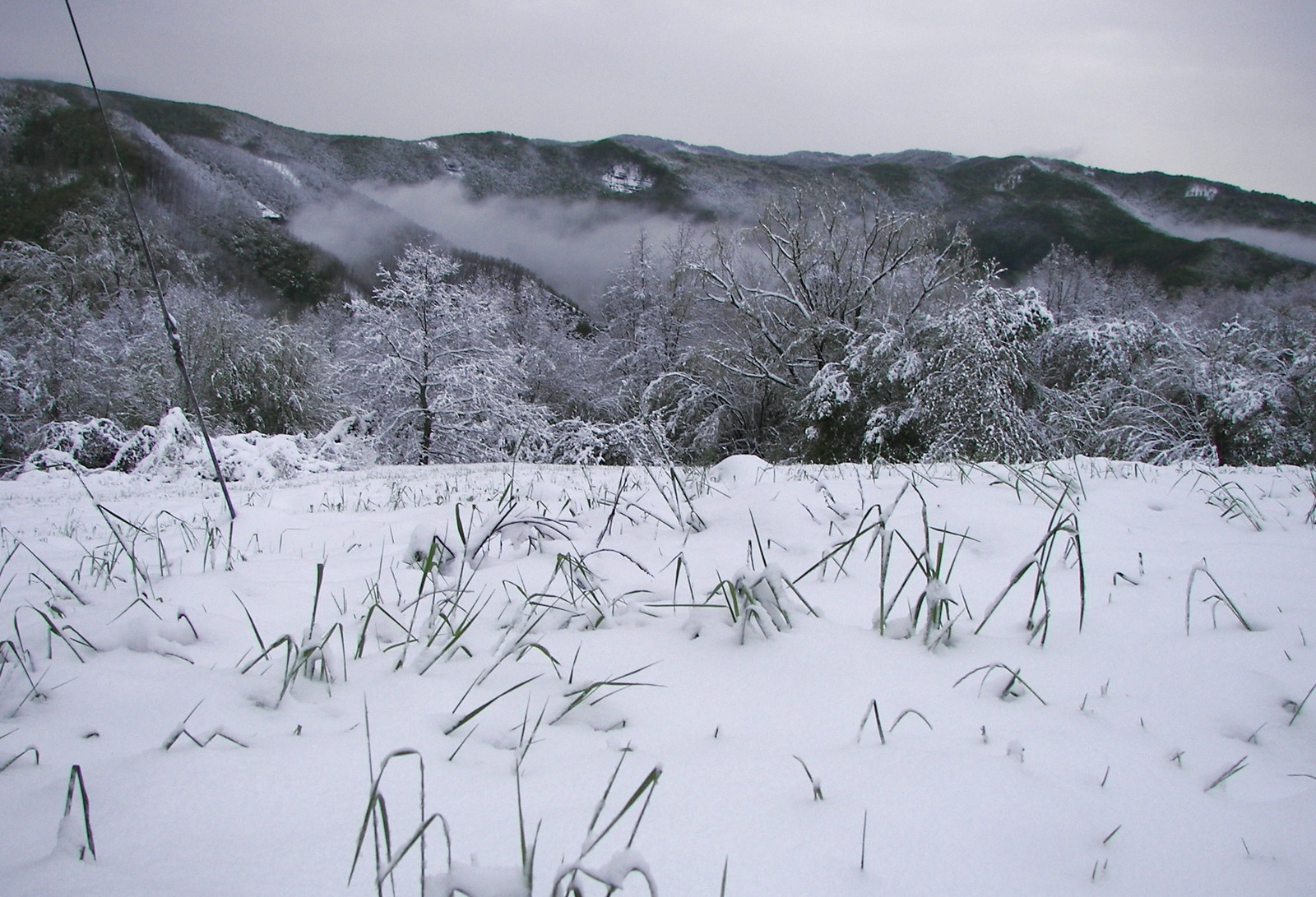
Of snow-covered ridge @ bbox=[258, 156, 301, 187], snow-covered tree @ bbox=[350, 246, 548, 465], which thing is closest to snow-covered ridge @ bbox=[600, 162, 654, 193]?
snow-covered ridge @ bbox=[258, 156, 301, 187]

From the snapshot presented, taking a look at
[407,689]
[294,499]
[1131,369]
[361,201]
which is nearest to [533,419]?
[294,499]

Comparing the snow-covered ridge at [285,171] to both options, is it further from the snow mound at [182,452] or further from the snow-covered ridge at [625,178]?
the snow mound at [182,452]

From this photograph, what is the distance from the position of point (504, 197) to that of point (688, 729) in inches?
7397

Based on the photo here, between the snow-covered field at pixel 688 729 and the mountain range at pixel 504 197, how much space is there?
19.4 metres

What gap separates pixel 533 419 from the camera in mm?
24234

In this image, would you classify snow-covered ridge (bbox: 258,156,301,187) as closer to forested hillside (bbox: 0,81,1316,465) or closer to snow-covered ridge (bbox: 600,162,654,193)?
snow-covered ridge (bbox: 600,162,654,193)

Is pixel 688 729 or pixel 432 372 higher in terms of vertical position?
pixel 688 729

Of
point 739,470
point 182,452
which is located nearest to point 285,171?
point 182,452

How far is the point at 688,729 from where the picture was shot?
115 centimetres

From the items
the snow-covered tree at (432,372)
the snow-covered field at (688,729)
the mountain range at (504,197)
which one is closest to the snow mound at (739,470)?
the snow-covered field at (688,729)

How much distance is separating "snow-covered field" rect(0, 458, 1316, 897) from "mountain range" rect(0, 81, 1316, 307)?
19.4 m

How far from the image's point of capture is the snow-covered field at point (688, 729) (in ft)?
2.55

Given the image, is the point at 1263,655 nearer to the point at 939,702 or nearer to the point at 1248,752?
the point at 1248,752

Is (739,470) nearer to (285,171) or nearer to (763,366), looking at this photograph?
(763,366)
